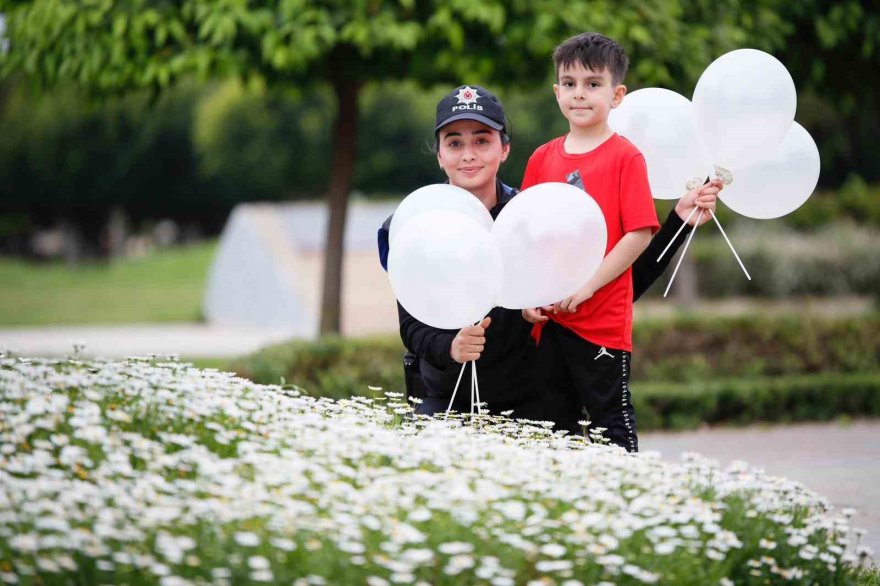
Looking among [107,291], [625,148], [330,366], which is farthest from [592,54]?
[107,291]

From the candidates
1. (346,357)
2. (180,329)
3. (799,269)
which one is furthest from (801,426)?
(180,329)

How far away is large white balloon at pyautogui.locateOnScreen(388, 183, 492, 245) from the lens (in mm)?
3719

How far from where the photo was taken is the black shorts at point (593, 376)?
12.5 ft

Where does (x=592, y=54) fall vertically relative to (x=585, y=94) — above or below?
above

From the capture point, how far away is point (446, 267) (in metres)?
3.41

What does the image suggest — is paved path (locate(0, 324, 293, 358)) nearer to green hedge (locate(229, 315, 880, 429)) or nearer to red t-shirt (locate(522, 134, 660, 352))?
green hedge (locate(229, 315, 880, 429))

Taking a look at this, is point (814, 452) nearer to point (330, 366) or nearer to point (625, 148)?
point (330, 366)

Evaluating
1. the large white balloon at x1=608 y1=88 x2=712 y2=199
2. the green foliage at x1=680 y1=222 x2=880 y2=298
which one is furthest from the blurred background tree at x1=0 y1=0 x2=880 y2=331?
the green foliage at x1=680 y1=222 x2=880 y2=298

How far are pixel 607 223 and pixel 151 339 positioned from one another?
36.7ft

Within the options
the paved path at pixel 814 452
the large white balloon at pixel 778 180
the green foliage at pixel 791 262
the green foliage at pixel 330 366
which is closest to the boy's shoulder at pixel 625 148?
the large white balloon at pixel 778 180

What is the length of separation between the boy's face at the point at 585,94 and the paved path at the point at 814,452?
2.26 metres

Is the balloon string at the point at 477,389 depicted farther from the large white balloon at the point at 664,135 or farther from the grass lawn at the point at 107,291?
the grass lawn at the point at 107,291

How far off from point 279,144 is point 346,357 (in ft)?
63.4

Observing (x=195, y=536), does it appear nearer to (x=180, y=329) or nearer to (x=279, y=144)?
(x=180, y=329)
